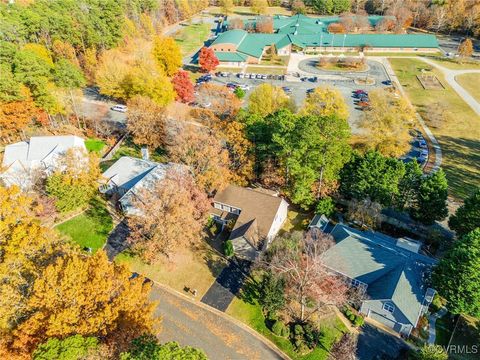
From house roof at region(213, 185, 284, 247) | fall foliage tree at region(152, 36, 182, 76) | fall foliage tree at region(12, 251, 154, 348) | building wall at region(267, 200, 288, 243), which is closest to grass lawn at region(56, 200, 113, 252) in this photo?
fall foliage tree at region(12, 251, 154, 348)

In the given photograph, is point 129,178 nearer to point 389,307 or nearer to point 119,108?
point 119,108

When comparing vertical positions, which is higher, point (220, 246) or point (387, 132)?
point (387, 132)

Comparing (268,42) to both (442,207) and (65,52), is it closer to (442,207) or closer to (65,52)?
(65,52)

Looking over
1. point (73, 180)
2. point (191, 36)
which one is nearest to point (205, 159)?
point (73, 180)

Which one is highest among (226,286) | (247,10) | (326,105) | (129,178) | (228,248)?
(247,10)

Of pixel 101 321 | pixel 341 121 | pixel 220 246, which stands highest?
pixel 341 121

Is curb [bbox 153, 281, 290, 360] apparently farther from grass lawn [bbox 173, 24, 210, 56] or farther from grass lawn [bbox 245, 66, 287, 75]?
grass lawn [bbox 173, 24, 210, 56]

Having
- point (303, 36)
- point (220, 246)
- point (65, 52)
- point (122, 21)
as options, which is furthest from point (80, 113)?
point (303, 36)

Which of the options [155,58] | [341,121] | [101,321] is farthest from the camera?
[155,58]
